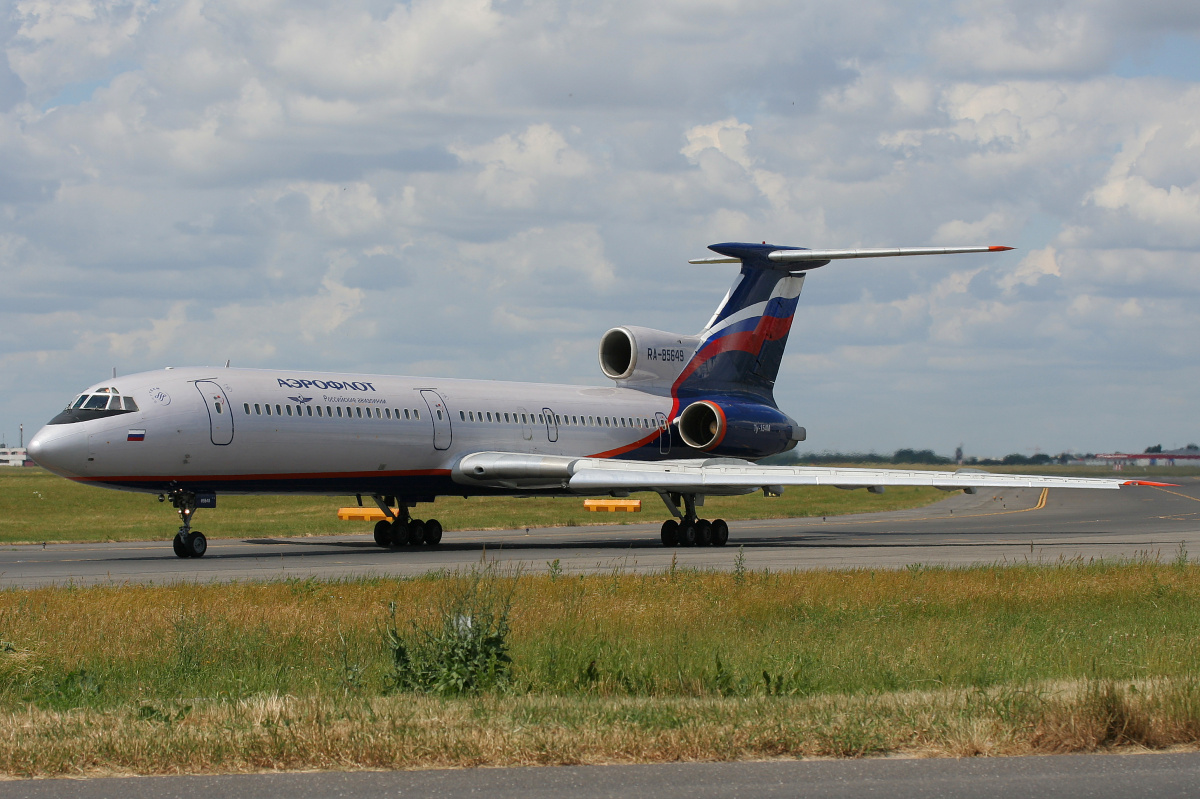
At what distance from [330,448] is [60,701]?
1810 centimetres

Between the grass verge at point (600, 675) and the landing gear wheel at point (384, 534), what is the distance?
1322 cm

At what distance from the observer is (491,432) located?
3197cm

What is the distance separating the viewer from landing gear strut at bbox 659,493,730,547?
105 feet

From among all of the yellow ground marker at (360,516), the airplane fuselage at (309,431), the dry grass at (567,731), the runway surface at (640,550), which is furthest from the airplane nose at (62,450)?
the yellow ground marker at (360,516)

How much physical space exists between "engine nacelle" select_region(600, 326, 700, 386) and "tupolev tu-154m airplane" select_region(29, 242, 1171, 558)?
44mm

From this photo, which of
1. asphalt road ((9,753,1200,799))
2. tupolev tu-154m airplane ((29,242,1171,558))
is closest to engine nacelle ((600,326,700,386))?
tupolev tu-154m airplane ((29,242,1171,558))

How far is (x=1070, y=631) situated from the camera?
13.7 m

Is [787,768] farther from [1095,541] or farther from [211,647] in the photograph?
[1095,541]

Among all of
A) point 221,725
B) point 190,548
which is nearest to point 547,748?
point 221,725

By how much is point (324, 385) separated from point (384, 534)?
4.52 meters

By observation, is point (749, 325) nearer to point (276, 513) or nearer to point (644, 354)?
point (644, 354)

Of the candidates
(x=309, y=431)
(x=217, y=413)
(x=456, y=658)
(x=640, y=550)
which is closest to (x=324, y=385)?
(x=309, y=431)

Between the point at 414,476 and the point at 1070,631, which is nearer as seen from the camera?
the point at 1070,631

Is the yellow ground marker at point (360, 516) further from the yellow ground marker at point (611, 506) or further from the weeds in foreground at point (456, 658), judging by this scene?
the weeds in foreground at point (456, 658)
